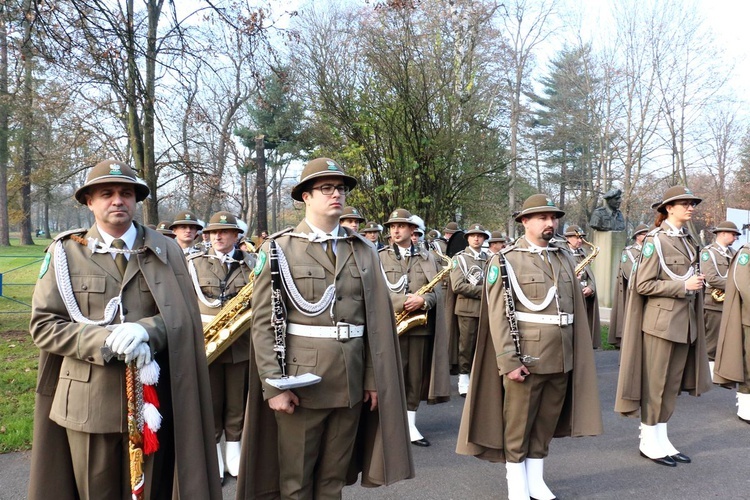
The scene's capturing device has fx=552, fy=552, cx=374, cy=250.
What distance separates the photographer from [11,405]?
255 inches

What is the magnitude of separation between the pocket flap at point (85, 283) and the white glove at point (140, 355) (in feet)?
1.47

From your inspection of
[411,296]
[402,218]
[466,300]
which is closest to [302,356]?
[411,296]

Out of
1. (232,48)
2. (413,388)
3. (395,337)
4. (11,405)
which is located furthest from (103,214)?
(232,48)

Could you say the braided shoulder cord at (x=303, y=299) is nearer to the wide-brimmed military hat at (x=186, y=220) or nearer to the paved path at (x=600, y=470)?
the paved path at (x=600, y=470)

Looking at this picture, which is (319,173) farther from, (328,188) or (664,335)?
(664,335)

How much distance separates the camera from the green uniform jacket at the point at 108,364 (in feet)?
9.23

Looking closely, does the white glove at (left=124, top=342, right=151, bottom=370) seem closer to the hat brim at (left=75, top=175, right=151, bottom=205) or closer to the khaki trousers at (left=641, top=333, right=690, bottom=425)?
the hat brim at (left=75, top=175, right=151, bottom=205)

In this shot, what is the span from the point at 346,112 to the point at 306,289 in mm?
8902

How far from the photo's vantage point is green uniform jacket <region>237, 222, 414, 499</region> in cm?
342

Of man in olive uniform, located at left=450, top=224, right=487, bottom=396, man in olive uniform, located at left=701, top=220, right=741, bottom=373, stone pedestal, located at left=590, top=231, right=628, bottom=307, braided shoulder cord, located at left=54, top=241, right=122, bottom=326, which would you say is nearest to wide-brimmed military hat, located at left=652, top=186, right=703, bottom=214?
man in olive uniform, located at left=450, top=224, right=487, bottom=396

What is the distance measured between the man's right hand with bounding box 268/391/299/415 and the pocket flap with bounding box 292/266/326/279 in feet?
2.37

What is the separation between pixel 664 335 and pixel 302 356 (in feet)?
12.4

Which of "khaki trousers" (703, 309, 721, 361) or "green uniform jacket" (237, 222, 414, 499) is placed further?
"khaki trousers" (703, 309, 721, 361)

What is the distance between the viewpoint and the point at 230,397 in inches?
210
